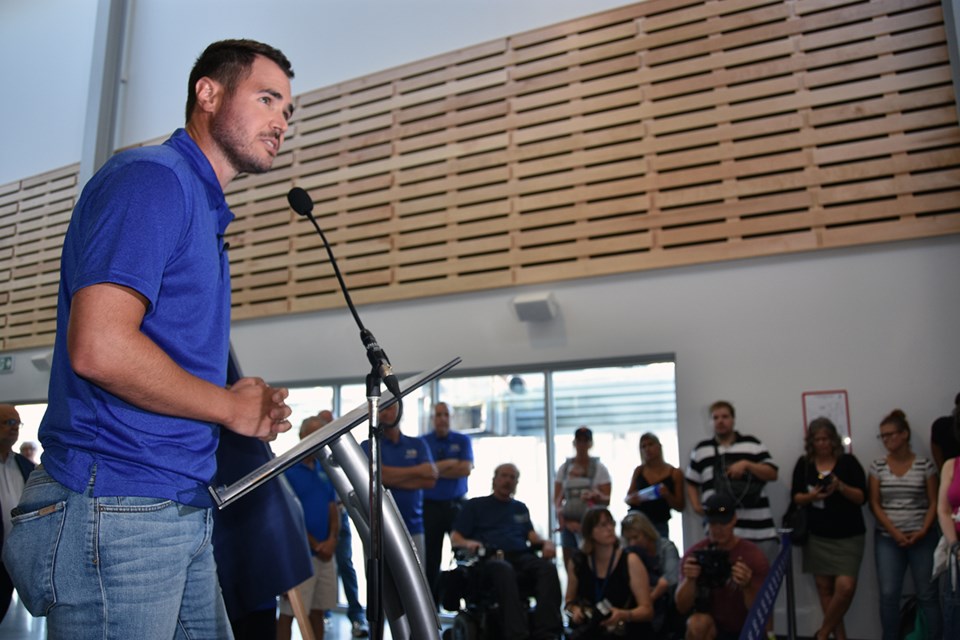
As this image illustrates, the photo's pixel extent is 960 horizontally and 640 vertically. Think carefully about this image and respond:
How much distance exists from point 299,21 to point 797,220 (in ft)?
20.9

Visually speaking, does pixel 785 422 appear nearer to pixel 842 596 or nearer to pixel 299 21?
pixel 842 596

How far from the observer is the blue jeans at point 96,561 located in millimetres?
1092

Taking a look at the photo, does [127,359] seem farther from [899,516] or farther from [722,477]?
[899,516]

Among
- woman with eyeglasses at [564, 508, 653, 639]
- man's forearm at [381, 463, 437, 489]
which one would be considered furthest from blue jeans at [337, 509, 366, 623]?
woman with eyeglasses at [564, 508, 653, 639]

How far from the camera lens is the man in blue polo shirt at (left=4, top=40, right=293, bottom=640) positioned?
1.09 m

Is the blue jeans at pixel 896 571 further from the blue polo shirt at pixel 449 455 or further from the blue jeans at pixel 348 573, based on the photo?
the blue jeans at pixel 348 573

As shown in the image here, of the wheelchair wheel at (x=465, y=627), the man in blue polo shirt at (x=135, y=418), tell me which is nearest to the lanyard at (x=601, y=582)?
the wheelchair wheel at (x=465, y=627)

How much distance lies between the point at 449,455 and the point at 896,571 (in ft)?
12.5

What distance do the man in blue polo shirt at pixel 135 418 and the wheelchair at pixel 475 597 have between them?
4.37m

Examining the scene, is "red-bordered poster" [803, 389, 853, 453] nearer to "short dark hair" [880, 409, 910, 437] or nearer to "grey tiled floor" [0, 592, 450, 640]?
"short dark hair" [880, 409, 910, 437]

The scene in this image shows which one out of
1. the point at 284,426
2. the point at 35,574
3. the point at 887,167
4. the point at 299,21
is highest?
the point at 299,21

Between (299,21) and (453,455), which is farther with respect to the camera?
(299,21)

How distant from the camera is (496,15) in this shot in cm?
852

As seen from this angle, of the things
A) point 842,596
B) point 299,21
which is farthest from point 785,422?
point 299,21
